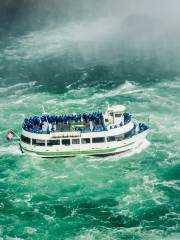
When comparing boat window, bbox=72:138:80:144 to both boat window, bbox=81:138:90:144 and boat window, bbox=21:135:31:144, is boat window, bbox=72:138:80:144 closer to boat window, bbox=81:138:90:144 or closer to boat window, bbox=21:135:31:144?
boat window, bbox=81:138:90:144

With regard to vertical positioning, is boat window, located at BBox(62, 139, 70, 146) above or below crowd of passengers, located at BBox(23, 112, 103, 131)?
below

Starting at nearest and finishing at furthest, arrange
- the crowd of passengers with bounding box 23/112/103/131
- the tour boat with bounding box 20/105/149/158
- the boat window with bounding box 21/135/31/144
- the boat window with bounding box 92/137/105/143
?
1. the tour boat with bounding box 20/105/149/158
2. the boat window with bounding box 92/137/105/143
3. the boat window with bounding box 21/135/31/144
4. the crowd of passengers with bounding box 23/112/103/131

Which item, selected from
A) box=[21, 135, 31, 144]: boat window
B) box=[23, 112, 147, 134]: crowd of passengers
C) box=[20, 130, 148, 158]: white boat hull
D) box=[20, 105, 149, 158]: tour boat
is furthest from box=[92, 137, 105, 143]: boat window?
box=[21, 135, 31, 144]: boat window

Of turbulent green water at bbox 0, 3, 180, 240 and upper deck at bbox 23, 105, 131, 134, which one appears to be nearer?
turbulent green water at bbox 0, 3, 180, 240

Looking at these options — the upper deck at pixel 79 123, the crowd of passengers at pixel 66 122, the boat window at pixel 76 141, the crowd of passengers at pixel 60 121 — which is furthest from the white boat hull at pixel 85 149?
the crowd of passengers at pixel 60 121

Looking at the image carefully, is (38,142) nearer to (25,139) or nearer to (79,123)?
(25,139)

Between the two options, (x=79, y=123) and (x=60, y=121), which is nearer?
→ (x=79, y=123)

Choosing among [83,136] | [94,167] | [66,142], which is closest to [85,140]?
[83,136]
